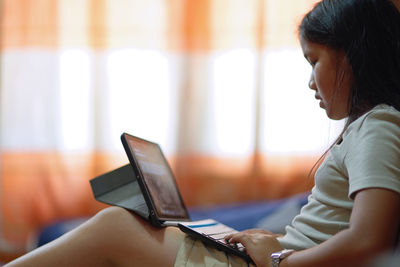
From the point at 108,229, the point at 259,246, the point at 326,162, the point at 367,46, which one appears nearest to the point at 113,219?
the point at 108,229

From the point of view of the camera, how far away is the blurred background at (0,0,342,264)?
2.05 meters

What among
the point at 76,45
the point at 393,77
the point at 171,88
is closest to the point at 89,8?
the point at 76,45

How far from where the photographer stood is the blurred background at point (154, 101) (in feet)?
6.72

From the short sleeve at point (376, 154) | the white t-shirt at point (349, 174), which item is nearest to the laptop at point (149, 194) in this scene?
the white t-shirt at point (349, 174)

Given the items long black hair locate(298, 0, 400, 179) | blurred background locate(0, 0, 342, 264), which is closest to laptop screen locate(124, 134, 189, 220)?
long black hair locate(298, 0, 400, 179)

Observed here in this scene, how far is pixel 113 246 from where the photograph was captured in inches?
37.6

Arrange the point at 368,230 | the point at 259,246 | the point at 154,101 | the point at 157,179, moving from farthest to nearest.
A: the point at 154,101, the point at 157,179, the point at 259,246, the point at 368,230

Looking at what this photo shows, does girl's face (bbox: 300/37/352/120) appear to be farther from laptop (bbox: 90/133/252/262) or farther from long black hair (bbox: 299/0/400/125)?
laptop (bbox: 90/133/252/262)

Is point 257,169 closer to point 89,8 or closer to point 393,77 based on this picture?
point 89,8

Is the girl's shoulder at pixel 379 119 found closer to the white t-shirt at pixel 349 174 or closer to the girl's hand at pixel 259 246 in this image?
the white t-shirt at pixel 349 174

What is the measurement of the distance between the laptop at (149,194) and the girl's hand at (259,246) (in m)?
0.02

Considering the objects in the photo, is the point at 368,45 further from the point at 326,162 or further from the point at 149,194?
the point at 149,194

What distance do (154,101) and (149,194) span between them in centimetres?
112

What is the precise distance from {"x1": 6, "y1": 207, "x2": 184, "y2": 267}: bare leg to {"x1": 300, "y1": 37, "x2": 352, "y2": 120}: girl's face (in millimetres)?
354
